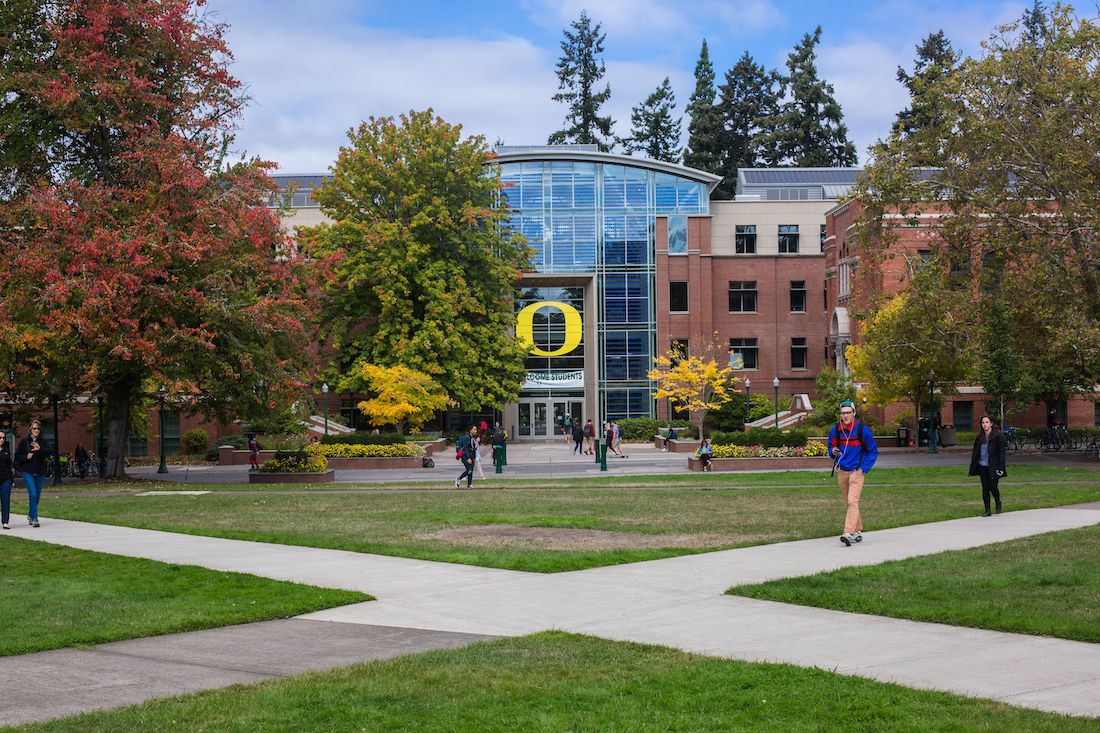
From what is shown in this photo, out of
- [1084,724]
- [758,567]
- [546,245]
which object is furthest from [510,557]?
[546,245]

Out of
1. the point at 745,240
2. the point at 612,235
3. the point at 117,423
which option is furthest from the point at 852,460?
the point at 745,240

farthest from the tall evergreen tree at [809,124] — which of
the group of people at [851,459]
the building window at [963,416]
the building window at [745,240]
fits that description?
the group of people at [851,459]

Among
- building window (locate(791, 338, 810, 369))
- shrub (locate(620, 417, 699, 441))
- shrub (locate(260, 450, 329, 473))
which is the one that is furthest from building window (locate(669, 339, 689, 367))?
shrub (locate(260, 450, 329, 473))

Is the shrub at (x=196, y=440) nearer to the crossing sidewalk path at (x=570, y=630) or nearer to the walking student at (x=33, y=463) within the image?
the walking student at (x=33, y=463)

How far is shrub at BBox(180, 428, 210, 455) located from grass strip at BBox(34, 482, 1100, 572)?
2547 cm

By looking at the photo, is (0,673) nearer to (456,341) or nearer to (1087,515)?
(1087,515)

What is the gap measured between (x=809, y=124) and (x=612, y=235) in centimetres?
3172

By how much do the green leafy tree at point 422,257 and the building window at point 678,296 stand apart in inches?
478

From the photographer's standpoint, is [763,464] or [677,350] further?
[677,350]

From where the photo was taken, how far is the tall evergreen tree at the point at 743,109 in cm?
9188

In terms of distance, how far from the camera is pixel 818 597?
32.2 feet

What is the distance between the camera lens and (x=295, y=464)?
34.2 metres

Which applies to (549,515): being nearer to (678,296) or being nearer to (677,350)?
(677,350)

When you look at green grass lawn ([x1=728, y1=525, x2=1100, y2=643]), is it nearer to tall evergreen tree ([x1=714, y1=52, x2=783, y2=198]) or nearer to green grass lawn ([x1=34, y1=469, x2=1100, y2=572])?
green grass lawn ([x1=34, y1=469, x2=1100, y2=572])
